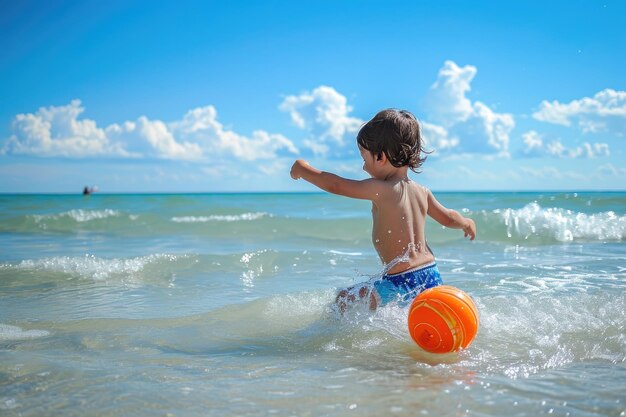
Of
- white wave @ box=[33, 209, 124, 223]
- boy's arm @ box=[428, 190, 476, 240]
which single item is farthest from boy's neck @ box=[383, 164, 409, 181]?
white wave @ box=[33, 209, 124, 223]

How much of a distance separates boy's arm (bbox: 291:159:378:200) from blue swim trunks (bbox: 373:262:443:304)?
0.57 metres

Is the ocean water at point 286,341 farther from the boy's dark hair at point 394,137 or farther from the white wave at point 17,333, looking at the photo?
the boy's dark hair at point 394,137

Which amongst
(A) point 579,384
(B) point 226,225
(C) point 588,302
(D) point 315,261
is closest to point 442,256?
(D) point 315,261

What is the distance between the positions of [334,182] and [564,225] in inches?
404

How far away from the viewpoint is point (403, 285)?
380 cm

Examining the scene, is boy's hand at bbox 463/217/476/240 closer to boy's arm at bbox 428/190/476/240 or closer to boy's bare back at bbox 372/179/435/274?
boy's arm at bbox 428/190/476/240

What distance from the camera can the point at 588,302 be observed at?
4727 mm

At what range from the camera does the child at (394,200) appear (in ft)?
12.1

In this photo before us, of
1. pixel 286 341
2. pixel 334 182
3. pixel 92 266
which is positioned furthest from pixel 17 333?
pixel 92 266

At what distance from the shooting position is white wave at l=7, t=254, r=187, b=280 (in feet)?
22.7

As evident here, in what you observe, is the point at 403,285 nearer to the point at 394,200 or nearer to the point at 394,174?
the point at 394,200

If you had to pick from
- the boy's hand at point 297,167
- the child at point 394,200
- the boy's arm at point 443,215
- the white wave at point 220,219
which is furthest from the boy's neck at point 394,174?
the white wave at point 220,219

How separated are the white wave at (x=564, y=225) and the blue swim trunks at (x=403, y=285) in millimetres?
8662

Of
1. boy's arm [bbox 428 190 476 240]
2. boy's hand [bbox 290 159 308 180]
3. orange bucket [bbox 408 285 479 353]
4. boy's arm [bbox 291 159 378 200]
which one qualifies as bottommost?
orange bucket [bbox 408 285 479 353]
